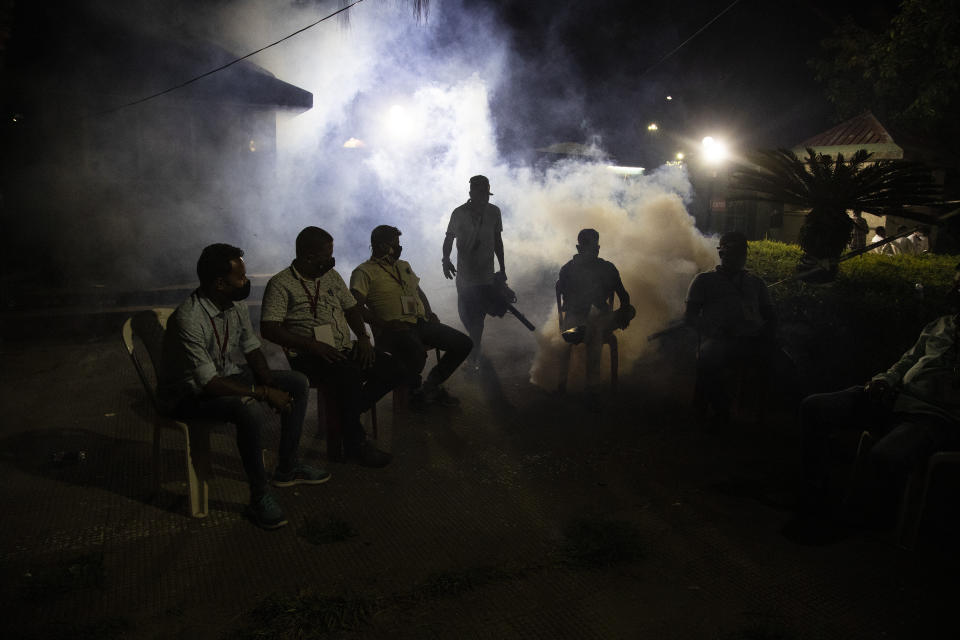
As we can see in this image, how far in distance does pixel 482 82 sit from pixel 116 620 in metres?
19.9

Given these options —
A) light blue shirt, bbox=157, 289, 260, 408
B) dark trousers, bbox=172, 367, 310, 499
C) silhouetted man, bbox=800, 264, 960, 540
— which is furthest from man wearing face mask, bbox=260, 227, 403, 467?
silhouetted man, bbox=800, 264, 960, 540

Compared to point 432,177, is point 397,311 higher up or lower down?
lower down

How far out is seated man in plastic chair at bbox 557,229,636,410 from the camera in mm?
6453

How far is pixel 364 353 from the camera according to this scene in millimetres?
4941

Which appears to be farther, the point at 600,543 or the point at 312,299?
the point at 312,299

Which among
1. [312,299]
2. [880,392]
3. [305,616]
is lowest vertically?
[305,616]

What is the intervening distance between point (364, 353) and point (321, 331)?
1.27ft

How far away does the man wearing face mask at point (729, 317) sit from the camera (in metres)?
5.71

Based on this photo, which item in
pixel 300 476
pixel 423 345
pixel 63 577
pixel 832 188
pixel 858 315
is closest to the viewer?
pixel 63 577

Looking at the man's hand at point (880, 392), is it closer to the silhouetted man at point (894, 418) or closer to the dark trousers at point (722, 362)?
the silhouetted man at point (894, 418)

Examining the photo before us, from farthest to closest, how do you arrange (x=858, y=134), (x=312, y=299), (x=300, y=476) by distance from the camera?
(x=858, y=134) → (x=312, y=299) → (x=300, y=476)

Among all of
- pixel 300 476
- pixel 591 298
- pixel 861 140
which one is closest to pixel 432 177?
pixel 861 140

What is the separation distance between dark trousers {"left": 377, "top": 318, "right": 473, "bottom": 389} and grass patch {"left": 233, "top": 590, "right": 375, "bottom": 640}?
245cm

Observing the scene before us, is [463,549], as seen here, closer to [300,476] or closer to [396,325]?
[300,476]
